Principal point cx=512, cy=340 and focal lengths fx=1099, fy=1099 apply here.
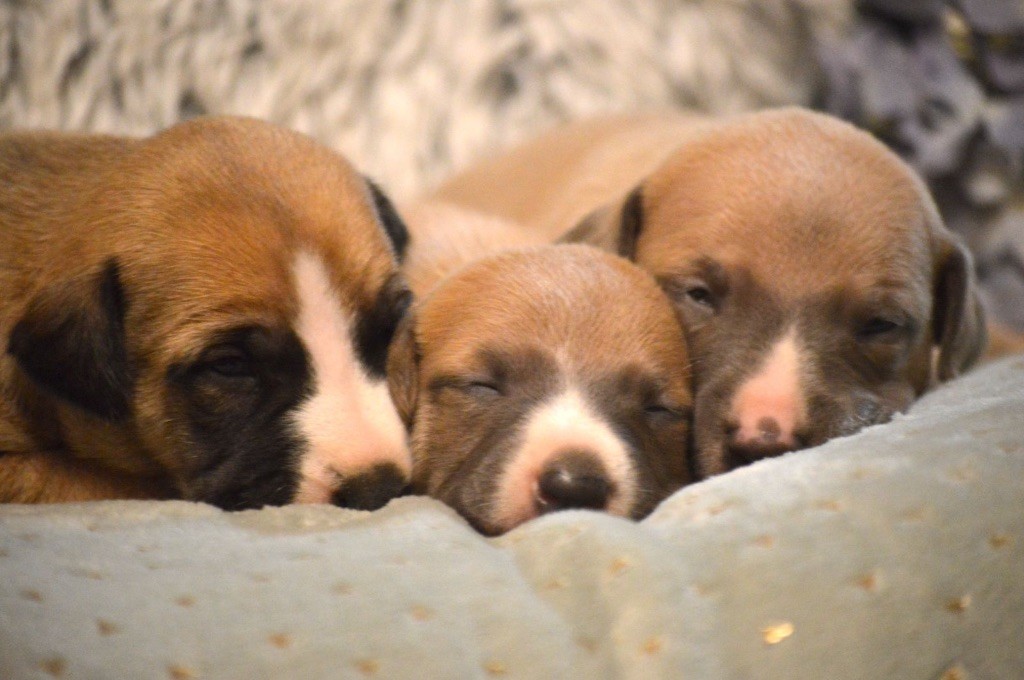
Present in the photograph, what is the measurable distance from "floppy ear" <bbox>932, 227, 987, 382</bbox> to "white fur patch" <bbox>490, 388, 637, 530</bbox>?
3.32 feet

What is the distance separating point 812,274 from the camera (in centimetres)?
231

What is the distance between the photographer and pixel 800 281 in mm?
2309

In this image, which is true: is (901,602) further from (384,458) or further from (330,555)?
(384,458)

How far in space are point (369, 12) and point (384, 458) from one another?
2.16 meters

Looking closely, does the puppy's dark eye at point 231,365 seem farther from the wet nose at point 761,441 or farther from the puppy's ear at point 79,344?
the wet nose at point 761,441

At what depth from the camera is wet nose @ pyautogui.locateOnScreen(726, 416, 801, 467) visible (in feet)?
6.82

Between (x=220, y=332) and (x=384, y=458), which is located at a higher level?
(x=220, y=332)

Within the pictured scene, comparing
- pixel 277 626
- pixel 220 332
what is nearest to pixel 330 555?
pixel 277 626

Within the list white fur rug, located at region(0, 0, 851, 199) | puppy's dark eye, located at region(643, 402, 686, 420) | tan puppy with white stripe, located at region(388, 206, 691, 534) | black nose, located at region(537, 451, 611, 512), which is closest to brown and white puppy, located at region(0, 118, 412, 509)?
tan puppy with white stripe, located at region(388, 206, 691, 534)

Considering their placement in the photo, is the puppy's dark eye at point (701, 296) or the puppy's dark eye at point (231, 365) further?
the puppy's dark eye at point (701, 296)

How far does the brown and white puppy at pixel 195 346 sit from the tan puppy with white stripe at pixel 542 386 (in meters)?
0.13

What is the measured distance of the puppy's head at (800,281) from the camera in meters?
2.18

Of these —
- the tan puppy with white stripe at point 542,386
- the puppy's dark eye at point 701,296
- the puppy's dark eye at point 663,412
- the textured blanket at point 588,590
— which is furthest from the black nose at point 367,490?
the puppy's dark eye at point 701,296

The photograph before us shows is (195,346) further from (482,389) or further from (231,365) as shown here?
(482,389)
